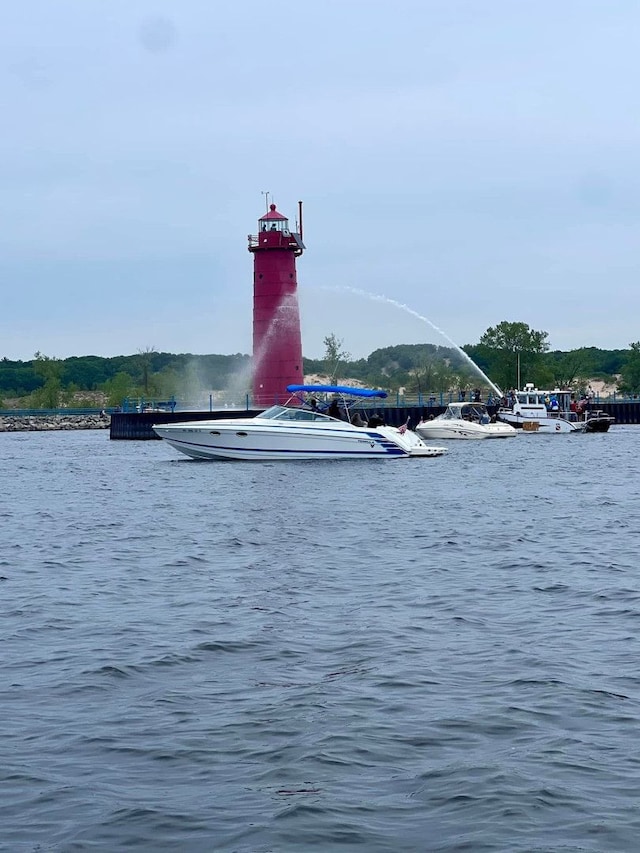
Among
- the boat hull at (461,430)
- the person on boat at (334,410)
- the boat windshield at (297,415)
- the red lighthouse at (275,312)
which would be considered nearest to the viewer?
the boat windshield at (297,415)

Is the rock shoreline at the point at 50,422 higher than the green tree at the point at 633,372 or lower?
lower

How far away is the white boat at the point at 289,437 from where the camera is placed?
155 ft

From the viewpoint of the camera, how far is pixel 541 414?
80.1m

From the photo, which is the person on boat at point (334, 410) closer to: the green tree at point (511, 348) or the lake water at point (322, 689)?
the lake water at point (322, 689)

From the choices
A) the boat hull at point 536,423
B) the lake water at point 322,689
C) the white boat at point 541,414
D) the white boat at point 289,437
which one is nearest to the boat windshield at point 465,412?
the boat hull at point 536,423

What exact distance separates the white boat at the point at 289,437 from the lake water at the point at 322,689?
2083 centimetres

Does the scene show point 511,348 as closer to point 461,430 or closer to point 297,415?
point 461,430

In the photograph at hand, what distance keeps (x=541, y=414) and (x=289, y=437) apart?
3635 cm

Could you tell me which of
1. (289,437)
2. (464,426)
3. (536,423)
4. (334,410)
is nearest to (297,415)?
→ (289,437)

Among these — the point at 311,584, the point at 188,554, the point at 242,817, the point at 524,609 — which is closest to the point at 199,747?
the point at 242,817

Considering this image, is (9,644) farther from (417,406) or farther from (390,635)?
(417,406)

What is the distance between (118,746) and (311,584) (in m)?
8.26

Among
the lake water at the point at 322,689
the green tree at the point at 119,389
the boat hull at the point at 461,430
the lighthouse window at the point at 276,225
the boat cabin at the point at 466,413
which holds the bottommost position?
the lake water at the point at 322,689

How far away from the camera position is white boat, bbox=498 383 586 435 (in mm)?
80000
